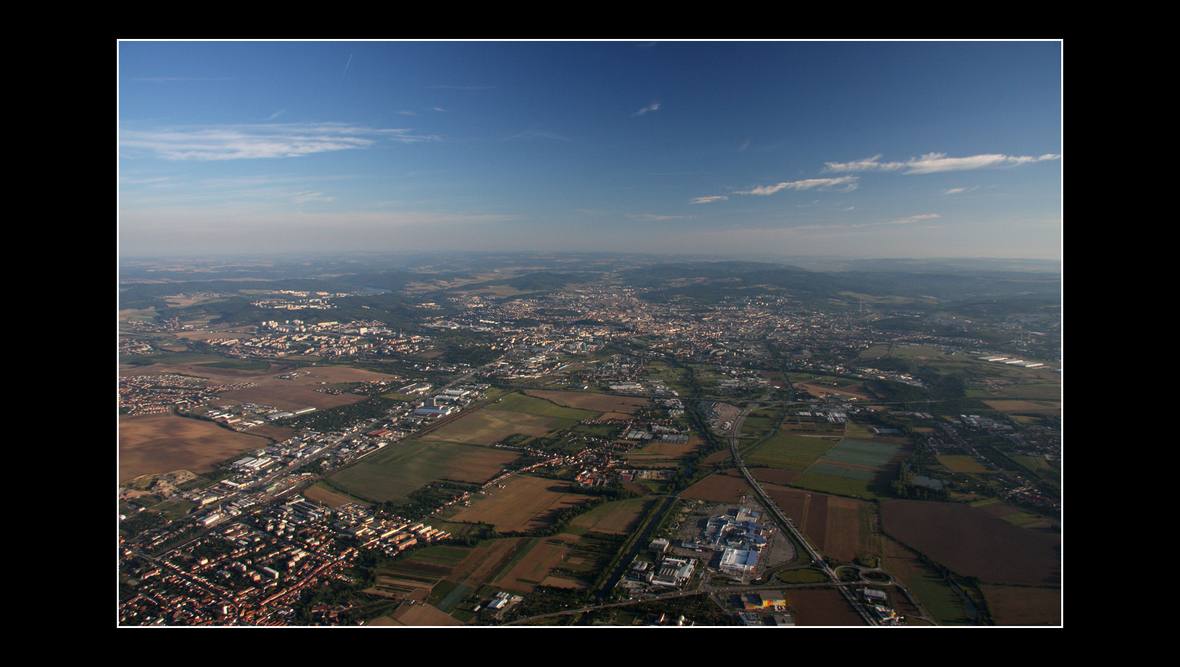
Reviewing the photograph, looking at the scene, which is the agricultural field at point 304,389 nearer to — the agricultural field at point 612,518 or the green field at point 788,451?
the agricultural field at point 612,518

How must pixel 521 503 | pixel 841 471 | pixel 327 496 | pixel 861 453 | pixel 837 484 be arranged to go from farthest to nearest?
1. pixel 861 453
2. pixel 841 471
3. pixel 837 484
4. pixel 327 496
5. pixel 521 503

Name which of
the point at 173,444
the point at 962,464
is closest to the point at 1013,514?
the point at 962,464

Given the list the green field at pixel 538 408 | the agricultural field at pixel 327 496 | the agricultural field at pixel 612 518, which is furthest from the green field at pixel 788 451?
the agricultural field at pixel 327 496

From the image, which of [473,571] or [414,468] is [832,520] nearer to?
[473,571]

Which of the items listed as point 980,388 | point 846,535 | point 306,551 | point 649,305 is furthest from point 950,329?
→ point 306,551

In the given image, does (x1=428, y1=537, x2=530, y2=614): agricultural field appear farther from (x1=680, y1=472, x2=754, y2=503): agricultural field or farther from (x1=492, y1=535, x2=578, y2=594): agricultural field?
(x1=680, y1=472, x2=754, y2=503): agricultural field
